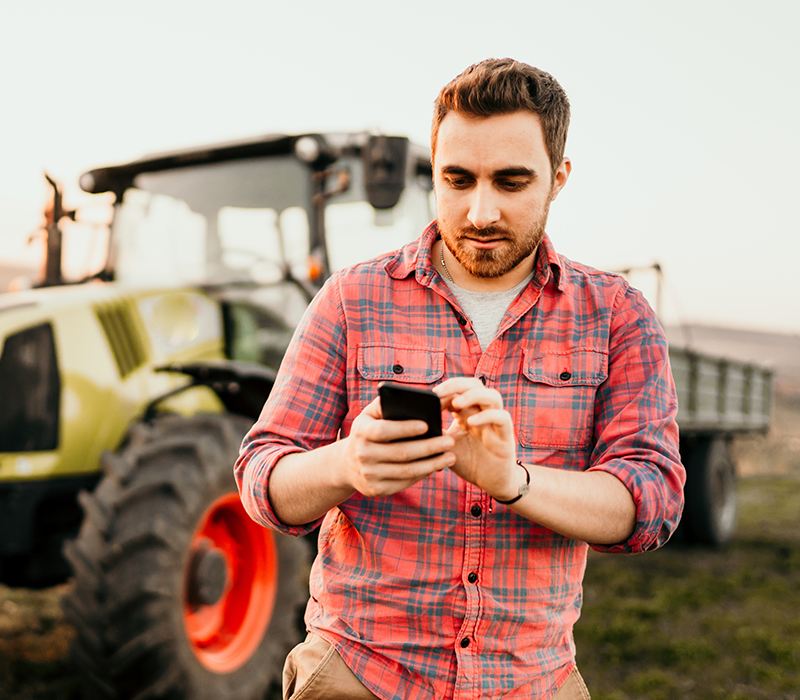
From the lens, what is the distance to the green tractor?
8.42 feet

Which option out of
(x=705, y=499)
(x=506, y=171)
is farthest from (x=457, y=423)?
(x=705, y=499)

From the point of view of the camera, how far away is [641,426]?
1229 millimetres

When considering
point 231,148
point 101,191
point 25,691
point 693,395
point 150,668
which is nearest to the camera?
point 150,668

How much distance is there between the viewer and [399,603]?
125cm

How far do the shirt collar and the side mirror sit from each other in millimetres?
1393

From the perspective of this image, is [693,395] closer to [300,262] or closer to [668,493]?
[300,262]

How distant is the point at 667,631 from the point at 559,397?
3.97 metres

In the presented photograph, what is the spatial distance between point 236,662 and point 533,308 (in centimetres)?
237

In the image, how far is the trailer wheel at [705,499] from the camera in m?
7.38

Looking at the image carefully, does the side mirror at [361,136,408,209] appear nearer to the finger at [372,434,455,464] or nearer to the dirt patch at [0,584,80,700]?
the finger at [372,434,455,464]

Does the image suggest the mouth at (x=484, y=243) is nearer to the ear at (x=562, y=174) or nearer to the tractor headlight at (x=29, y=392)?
the ear at (x=562, y=174)

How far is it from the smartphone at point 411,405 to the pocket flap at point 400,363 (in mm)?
297

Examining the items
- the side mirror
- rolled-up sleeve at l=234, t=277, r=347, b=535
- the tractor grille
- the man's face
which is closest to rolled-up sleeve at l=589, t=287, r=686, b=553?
the man's face

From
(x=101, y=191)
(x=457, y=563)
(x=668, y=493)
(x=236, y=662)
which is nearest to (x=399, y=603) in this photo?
(x=457, y=563)
